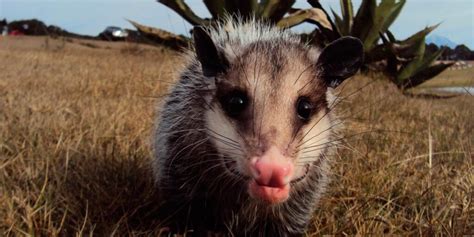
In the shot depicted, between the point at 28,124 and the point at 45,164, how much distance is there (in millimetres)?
661

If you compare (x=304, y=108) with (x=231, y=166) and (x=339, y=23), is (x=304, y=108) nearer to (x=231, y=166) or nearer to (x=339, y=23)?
(x=231, y=166)

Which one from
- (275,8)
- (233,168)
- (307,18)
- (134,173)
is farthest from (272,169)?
(307,18)

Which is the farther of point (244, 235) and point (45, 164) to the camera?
point (45, 164)

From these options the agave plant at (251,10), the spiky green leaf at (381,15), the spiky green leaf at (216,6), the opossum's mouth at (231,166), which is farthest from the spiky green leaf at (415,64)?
the opossum's mouth at (231,166)

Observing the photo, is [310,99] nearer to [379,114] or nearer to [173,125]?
[173,125]

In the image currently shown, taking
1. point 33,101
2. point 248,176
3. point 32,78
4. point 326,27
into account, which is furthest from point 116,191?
point 326,27

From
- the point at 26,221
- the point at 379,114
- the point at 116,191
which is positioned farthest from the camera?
the point at 379,114

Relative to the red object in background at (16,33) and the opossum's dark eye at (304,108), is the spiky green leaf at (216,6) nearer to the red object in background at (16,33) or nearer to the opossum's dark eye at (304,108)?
the opossum's dark eye at (304,108)

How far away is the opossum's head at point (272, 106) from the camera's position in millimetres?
1610

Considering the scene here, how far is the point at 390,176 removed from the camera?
2697 mm

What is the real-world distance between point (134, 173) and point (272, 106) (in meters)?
1.21

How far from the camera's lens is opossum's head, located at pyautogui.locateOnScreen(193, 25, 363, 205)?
161 cm

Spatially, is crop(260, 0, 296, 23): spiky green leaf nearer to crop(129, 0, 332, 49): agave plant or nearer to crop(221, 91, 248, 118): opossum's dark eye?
crop(129, 0, 332, 49): agave plant

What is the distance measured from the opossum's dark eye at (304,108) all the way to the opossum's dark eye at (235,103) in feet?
0.58
